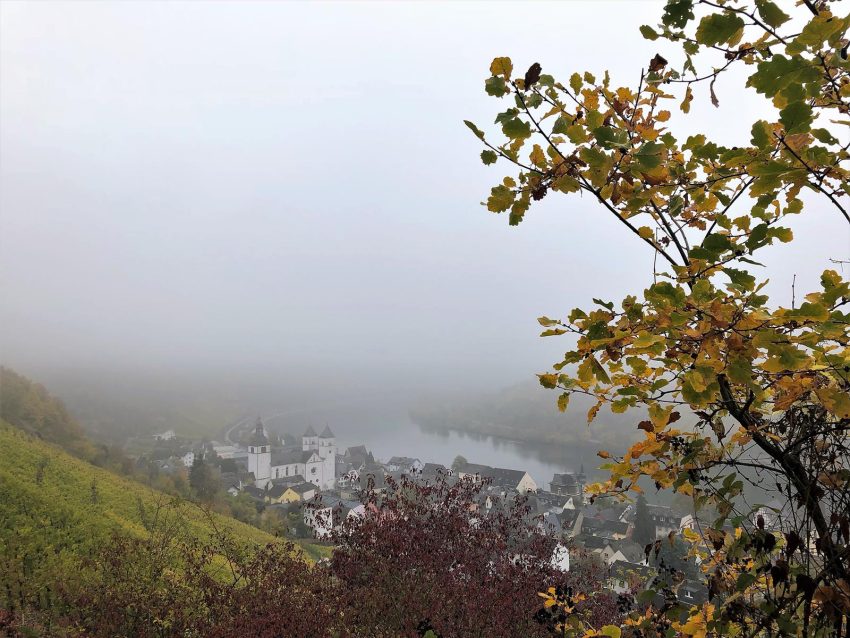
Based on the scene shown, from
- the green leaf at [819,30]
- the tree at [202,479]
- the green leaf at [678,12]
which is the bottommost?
the tree at [202,479]

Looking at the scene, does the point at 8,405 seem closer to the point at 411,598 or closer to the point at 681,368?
the point at 411,598

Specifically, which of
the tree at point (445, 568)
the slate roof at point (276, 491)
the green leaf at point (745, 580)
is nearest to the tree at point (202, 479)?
the tree at point (445, 568)

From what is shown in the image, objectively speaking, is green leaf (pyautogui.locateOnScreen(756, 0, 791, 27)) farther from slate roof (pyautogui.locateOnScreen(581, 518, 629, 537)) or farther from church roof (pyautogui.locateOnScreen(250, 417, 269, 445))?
church roof (pyautogui.locateOnScreen(250, 417, 269, 445))

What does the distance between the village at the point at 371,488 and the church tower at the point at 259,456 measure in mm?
102

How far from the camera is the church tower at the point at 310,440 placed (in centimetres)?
5332

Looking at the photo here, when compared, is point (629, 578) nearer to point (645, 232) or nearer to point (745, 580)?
point (745, 580)

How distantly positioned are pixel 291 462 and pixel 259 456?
11.8 ft

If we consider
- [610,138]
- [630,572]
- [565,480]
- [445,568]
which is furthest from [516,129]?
[565,480]

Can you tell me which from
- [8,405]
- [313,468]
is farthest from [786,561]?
[313,468]

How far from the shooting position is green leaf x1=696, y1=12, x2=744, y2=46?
910 millimetres

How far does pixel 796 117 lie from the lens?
31.7 inches

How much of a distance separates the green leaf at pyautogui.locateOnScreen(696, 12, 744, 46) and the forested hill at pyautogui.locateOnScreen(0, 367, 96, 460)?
1530 cm

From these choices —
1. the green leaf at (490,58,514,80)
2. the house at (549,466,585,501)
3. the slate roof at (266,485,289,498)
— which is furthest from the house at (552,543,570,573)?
the slate roof at (266,485,289,498)

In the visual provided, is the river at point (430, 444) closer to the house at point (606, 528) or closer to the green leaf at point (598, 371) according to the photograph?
the house at point (606, 528)
